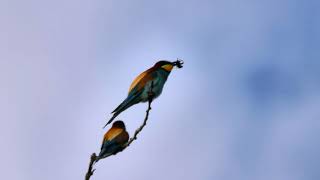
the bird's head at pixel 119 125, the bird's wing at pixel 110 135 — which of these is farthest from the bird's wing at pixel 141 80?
the bird's wing at pixel 110 135

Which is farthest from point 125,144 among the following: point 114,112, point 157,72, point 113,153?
point 157,72

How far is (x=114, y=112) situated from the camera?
7.87 metres

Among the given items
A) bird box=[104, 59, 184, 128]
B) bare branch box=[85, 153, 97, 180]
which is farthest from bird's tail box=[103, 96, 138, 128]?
bare branch box=[85, 153, 97, 180]

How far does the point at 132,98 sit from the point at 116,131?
2.92 feet

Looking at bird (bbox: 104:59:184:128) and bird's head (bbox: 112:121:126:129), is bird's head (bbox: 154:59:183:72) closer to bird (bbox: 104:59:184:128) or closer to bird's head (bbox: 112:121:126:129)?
bird (bbox: 104:59:184:128)

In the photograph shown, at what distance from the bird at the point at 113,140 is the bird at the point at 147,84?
19 cm

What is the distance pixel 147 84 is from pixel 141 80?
7.3 inches

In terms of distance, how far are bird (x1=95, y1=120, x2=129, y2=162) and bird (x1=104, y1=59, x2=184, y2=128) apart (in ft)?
0.63

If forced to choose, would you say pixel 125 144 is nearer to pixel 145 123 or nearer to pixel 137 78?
pixel 145 123

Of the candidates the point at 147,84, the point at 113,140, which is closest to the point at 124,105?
the point at 147,84

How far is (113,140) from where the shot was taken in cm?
718

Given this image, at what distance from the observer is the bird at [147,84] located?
8109 mm

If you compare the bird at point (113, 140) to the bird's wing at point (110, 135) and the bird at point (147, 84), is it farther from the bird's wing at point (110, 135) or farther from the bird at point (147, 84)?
the bird at point (147, 84)

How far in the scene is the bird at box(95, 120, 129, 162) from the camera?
6938 mm
